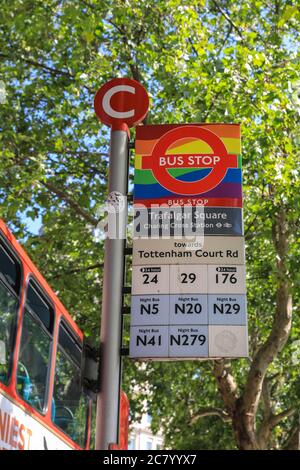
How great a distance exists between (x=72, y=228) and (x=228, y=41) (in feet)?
14.7

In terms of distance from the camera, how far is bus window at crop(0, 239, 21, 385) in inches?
206

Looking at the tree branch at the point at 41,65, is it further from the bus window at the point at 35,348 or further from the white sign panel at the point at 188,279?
the white sign panel at the point at 188,279

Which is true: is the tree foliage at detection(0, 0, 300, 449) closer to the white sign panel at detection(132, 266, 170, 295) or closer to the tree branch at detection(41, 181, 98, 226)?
the tree branch at detection(41, 181, 98, 226)

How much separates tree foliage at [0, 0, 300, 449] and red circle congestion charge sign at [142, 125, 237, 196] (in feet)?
15.9

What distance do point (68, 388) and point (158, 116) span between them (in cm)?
609

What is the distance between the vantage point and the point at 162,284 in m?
4.71

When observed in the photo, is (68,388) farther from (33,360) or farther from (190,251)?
(190,251)

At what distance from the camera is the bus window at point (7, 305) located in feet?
17.1

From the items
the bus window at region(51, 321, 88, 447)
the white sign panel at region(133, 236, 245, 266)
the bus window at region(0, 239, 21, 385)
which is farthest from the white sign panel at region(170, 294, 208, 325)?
the bus window at region(51, 321, 88, 447)

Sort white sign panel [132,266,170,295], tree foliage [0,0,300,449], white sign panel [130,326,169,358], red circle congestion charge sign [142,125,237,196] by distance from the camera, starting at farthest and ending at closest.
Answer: tree foliage [0,0,300,449] < red circle congestion charge sign [142,125,237,196] < white sign panel [132,266,170,295] < white sign panel [130,326,169,358]

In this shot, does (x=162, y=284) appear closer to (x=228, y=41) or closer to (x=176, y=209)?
(x=176, y=209)

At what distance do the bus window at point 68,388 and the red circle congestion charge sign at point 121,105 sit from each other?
8.46ft

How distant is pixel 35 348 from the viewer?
6.19 metres
